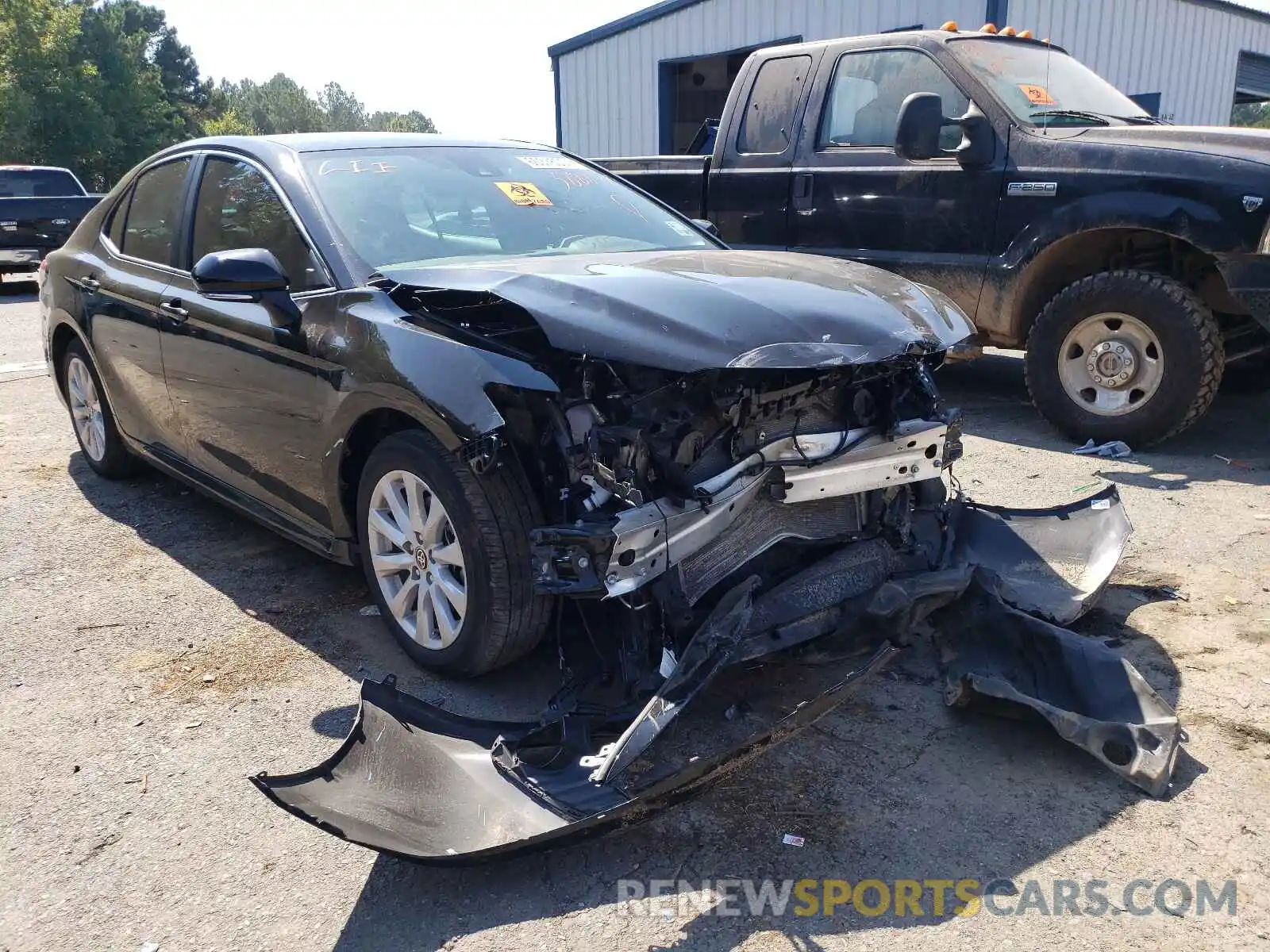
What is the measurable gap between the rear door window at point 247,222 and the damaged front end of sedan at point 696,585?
510mm

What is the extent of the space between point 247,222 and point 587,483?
211 centimetres

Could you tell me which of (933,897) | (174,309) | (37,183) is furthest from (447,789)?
(37,183)

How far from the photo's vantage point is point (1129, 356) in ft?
18.5

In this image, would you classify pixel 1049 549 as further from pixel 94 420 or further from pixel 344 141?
pixel 94 420

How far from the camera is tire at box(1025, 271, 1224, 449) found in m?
5.42

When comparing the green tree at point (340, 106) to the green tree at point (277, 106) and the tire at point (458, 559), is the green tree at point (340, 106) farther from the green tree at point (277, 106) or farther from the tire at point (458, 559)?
the tire at point (458, 559)

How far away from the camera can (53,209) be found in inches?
587

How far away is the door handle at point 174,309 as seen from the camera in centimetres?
420

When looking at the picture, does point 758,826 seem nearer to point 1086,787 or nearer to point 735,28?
point 1086,787

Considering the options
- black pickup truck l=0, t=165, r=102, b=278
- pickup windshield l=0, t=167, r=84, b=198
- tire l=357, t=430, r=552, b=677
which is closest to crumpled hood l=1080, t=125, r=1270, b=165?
tire l=357, t=430, r=552, b=677

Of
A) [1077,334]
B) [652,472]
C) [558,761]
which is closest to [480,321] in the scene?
[652,472]

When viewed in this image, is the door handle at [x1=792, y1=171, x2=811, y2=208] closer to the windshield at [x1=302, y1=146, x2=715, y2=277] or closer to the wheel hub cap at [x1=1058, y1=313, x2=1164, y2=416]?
the wheel hub cap at [x1=1058, y1=313, x2=1164, y2=416]

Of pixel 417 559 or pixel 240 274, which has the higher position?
pixel 240 274

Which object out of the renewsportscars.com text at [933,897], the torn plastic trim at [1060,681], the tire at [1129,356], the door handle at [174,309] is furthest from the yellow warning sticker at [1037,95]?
the renewsportscars.com text at [933,897]
